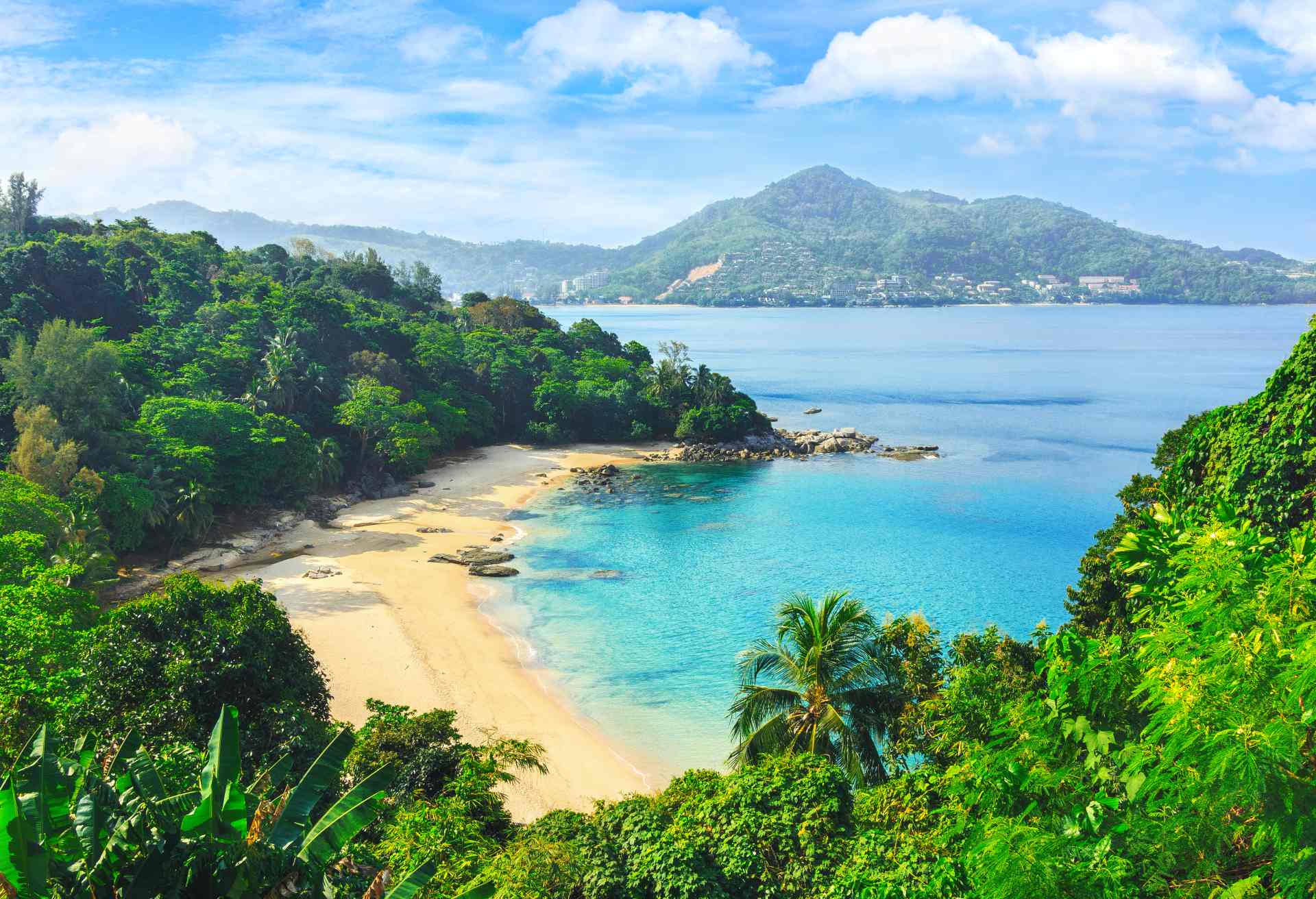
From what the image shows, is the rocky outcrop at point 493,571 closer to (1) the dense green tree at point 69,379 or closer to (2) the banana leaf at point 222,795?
(1) the dense green tree at point 69,379

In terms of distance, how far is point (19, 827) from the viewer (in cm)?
528

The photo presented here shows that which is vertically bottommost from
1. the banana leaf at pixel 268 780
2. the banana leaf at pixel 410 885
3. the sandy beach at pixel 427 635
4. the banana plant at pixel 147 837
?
the sandy beach at pixel 427 635

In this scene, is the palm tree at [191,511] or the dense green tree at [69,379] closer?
the dense green tree at [69,379]

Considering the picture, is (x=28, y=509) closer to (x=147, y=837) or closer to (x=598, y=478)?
(x=147, y=837)

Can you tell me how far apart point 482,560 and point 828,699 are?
21.5 m

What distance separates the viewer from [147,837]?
235 inches

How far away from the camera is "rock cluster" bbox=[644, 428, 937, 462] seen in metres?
56.6

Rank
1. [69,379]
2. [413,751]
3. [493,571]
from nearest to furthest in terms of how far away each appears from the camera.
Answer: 1. [413,751]
2. [69,379]
3. [493,571]

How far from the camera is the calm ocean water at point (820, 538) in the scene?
24.7 m

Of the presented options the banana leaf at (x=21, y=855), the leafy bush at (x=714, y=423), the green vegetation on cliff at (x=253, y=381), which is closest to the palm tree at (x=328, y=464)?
the green vegetation on cliff at (x=253, y=381)

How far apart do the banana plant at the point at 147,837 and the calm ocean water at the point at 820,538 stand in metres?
13.4

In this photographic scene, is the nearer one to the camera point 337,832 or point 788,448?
point 337,832

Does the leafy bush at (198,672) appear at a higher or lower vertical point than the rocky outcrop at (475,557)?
higher

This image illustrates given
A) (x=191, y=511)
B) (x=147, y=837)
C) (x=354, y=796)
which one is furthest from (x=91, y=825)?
(x=191, y=511)
